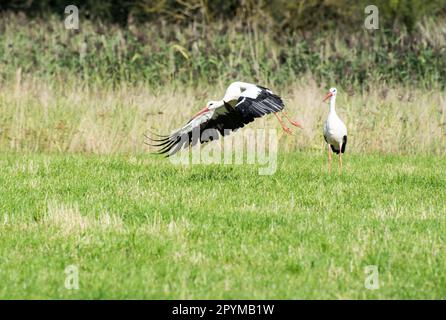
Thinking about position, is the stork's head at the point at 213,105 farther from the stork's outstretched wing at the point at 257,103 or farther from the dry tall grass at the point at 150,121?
the dry tall grass at the point at 150,121

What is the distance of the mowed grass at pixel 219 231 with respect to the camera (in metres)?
5.66

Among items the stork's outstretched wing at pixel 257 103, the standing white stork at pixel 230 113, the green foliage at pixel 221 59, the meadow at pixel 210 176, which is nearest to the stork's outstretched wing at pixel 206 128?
the standing white stork at pixel 230 113

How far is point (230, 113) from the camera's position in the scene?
32.7 ft

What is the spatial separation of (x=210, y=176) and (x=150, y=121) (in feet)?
9.10

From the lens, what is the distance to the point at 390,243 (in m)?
6.61

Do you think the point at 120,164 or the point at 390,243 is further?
the point at 120,164

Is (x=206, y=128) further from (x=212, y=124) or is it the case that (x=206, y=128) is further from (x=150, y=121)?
(x=150, y=121)

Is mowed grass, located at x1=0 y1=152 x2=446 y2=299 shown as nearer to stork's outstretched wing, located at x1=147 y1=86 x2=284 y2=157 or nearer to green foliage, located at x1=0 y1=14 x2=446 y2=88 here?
stork's outstretched wing, located at x1=147 y1=86 x2=284 y2=157

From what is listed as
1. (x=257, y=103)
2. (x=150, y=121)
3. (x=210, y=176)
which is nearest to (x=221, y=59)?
(x=150, y=121)

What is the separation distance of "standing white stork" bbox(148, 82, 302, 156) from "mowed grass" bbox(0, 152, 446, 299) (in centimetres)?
42

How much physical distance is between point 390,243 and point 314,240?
0.55 metres

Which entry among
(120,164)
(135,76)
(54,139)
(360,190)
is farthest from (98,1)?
(360,190)

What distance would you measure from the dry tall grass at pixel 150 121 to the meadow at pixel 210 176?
0.03 metres
